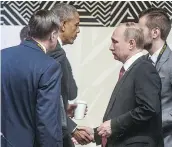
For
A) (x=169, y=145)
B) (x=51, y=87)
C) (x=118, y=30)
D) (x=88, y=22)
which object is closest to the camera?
(x=51, y=87)

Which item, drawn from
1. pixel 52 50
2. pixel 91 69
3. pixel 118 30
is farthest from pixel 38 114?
pixel 91 69

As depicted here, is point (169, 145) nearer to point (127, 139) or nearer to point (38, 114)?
point (127, 139)

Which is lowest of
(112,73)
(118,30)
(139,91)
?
(112,73)

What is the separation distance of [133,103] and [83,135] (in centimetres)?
62

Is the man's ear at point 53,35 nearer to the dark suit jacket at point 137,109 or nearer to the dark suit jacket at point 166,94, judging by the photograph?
the dark suit jacket at point 137,109

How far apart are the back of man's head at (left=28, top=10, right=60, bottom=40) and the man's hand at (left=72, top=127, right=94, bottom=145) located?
0.78 m

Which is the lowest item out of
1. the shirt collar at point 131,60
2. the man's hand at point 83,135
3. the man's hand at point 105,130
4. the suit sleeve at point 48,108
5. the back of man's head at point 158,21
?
the man's hand at point 83,135

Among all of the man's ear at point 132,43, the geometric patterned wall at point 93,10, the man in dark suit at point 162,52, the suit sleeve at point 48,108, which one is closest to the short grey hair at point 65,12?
the man in dark suit at point 162,52

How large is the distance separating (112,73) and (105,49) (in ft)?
0.69

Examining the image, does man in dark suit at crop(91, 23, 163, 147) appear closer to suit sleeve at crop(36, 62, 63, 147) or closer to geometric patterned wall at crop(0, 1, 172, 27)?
suit sleeve at crop(36, 62, 63, 147)

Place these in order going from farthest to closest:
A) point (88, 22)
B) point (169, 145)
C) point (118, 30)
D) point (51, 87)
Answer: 1. point (88, 22)
2. point (169, 145)
3. point (118, 30)
4. point (51, 87)

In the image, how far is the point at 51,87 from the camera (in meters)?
2.62

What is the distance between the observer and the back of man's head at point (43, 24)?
272 centimetres

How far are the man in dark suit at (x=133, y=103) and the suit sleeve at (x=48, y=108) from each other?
0.95 ft
